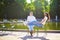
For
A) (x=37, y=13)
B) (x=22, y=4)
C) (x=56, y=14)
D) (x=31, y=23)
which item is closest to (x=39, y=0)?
(x=37, y=13)

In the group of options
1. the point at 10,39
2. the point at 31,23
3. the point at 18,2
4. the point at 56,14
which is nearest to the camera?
the point at 10,39

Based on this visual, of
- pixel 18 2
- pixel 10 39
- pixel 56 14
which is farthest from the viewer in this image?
pixel 56 14

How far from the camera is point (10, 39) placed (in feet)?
12.3

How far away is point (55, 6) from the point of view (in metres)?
11.9

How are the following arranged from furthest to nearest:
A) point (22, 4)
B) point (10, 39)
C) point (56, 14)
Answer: point (56, 14), point (22, 4), point (10, 39)

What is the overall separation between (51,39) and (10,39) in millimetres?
710

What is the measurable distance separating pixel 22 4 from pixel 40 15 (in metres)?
1.76

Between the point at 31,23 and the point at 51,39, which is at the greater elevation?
the point at 31,23

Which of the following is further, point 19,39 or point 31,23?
point 31,23

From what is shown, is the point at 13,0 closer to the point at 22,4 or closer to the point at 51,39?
the point at 22,4

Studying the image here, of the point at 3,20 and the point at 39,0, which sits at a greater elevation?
the point at 39,0

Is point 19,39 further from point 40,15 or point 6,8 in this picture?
point 6,8

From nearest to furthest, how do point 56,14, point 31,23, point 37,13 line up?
point 31,23 → point 37,13 → point 56,14

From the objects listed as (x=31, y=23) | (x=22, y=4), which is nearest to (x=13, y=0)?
(x=22, y=4)
